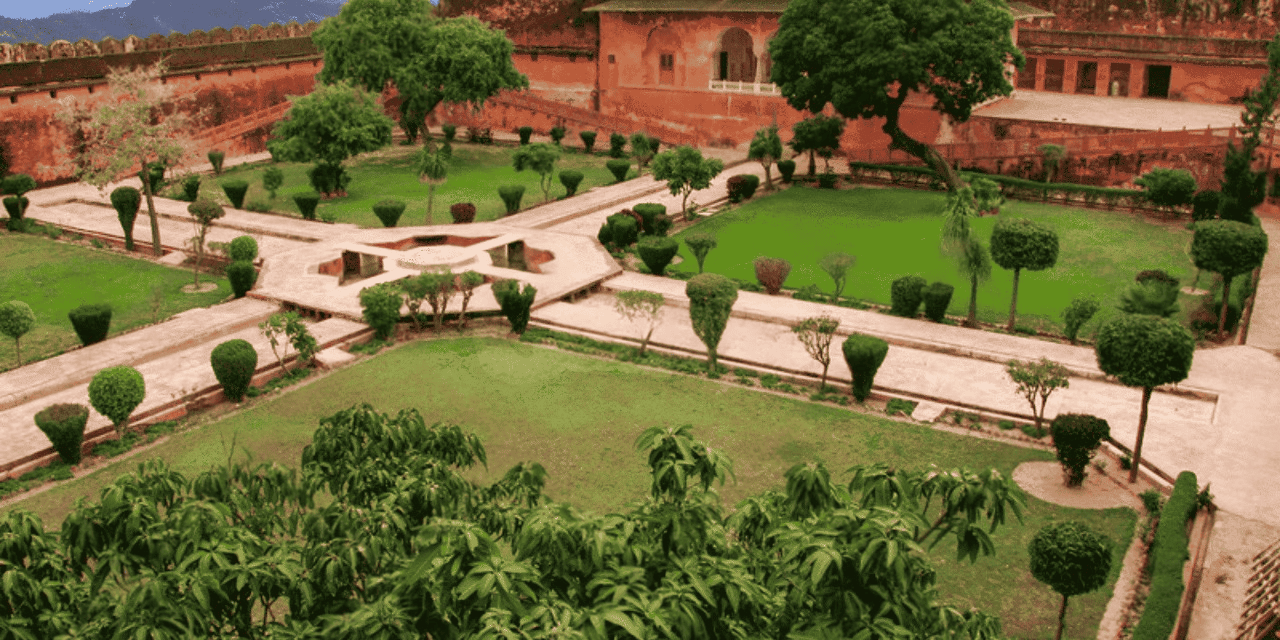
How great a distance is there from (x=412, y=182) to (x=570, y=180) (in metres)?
5.24

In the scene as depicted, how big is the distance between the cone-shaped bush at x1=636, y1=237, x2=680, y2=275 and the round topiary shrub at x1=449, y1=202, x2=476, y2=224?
5.52m

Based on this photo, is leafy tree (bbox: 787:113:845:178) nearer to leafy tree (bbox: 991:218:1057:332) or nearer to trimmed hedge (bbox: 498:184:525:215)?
trimmed hedge (bbox: 498:184:525:215)

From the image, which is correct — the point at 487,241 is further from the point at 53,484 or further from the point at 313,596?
the point at 313,596

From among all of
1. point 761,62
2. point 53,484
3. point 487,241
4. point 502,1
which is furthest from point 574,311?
point 502,1

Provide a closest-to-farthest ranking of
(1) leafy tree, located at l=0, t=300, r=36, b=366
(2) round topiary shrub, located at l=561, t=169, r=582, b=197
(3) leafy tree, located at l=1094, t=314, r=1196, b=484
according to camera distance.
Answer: (3) leafy tree, located at l=1094, t=314, r=1196, b=484, (1) leafy tree, located at l=0, t=300, r=36, b=366, (2) round topiary shrub, located at l=561, t=169, r=582, b=197

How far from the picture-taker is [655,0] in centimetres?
3691

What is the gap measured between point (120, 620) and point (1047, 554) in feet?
25.0

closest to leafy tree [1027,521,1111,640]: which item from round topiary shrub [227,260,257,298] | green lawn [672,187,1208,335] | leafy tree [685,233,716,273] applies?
green lawn [672,187,1208,335]

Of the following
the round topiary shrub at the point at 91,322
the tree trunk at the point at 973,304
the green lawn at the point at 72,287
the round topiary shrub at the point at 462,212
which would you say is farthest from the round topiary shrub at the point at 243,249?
the tree trunk at the point at 973,304

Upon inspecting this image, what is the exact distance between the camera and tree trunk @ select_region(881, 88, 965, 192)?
2867cm

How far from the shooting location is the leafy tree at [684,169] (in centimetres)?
2520

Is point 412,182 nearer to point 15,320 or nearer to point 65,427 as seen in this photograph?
point 15,320

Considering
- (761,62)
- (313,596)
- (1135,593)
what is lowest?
(1135,593)

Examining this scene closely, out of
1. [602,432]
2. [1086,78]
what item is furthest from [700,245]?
[1086,78]
